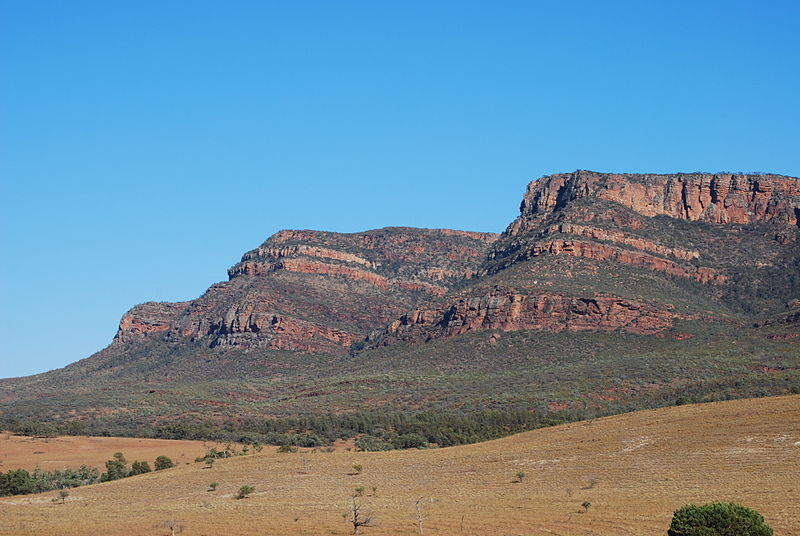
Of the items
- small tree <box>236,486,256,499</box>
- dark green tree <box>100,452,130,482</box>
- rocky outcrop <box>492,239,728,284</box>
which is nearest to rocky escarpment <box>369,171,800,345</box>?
rocky outcrop <box>492,239,728,284</box>

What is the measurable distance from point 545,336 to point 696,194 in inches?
2562

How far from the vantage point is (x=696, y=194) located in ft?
647

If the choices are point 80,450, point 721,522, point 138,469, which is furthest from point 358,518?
point 80,450

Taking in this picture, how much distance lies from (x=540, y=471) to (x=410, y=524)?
17.7 metres

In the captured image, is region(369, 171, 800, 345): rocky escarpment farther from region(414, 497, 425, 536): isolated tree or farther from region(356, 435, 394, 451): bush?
region(414, 497, 425, 536): isolated tree

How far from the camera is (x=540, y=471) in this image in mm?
64438

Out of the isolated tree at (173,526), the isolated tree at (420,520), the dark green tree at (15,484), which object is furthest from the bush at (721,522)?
the dark green tree at (15,484)

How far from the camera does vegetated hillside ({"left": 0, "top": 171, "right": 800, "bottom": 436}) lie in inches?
4673

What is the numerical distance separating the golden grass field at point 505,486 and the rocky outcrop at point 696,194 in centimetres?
11503

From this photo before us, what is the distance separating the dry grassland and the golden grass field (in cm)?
1644

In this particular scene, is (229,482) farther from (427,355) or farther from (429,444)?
(427,355)

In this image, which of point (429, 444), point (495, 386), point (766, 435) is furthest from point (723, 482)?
point (495, 386)

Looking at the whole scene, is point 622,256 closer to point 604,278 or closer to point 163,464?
point 604,278

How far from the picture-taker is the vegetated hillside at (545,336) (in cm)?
11869
